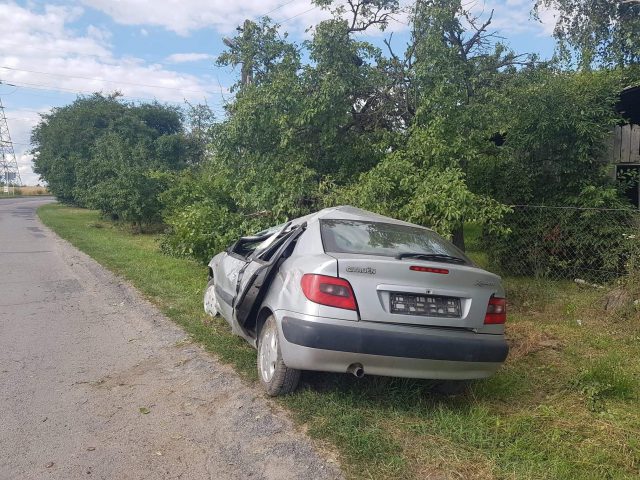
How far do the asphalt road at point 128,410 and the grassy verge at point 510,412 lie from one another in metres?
0.27

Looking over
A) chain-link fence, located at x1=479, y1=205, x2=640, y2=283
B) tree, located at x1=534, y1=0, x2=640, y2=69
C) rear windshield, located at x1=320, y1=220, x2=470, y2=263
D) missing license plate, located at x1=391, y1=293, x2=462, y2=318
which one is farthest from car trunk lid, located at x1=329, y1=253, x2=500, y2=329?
tree, located at x1=534, y1=0, x2=640, y2=69

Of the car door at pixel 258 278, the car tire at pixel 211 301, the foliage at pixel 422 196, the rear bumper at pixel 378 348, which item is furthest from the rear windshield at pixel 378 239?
the car tire at pixel 211 301

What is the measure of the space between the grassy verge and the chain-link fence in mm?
1963

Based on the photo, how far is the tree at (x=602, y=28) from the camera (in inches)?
560

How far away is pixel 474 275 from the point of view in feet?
13.8

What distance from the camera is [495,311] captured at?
4309mm

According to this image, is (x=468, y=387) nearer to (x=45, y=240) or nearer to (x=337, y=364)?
(x=337, y=364)

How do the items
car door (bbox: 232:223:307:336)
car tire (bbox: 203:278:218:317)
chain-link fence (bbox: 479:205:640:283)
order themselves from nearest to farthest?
1. car door (bbox: 232:223:307:336)
2. car tire (bbox: 203:278:218:317)
3. chain-link fence (bbox: 479:205:640:283)

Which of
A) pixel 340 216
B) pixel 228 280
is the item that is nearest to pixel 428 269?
pixel 340 216

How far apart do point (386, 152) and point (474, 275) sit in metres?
5.56

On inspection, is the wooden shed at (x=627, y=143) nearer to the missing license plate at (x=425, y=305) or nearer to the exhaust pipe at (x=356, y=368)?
the missing license plate at (x=425, y=305)

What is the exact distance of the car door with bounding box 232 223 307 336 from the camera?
4.64 metres

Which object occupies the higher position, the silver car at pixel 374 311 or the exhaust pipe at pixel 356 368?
the silver car at pixel 374 311

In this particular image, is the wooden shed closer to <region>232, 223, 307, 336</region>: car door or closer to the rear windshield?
the rear windshield
